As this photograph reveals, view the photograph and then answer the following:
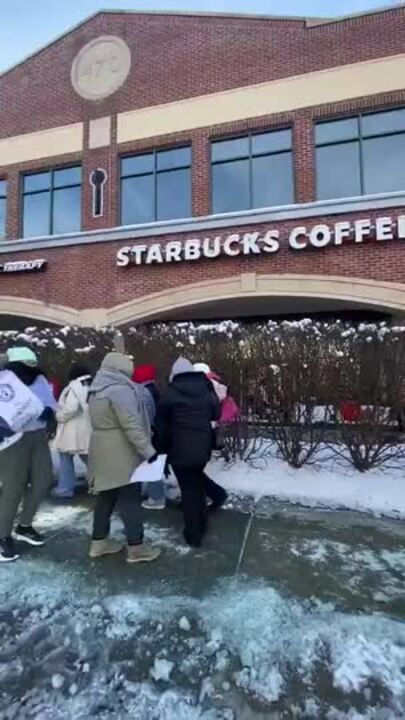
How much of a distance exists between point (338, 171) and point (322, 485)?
9273mm

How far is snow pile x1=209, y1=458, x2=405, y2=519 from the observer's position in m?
5.16

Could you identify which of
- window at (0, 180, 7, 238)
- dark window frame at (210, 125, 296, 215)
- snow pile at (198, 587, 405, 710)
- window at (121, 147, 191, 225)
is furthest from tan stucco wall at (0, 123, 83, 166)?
snow pile at (198, 587, 405, 710)

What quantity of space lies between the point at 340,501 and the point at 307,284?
7.16 metres

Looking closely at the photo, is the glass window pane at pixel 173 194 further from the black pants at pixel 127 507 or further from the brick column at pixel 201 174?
the black pants at pixel 127 507

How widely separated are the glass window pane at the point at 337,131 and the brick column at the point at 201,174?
2922 mm

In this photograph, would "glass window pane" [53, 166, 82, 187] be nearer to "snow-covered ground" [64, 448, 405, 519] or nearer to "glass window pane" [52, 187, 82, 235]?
"glass window pane" [52, 187, 82, 235]

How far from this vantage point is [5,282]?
48.3ft

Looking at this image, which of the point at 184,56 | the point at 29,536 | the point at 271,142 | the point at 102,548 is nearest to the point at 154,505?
the point at 102,548

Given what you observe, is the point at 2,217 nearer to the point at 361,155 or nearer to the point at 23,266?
the point at 23,266

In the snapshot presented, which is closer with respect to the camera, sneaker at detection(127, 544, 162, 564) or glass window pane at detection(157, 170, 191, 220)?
sneaker at detection(127, 544, 162, 564)

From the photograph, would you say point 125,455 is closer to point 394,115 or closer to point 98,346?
point 98,346

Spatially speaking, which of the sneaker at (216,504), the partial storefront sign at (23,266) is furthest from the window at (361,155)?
the sneaker at (216,504)

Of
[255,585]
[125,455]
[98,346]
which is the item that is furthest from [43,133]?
[255,585]

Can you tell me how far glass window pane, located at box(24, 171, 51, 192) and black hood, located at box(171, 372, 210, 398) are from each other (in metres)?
13.0
